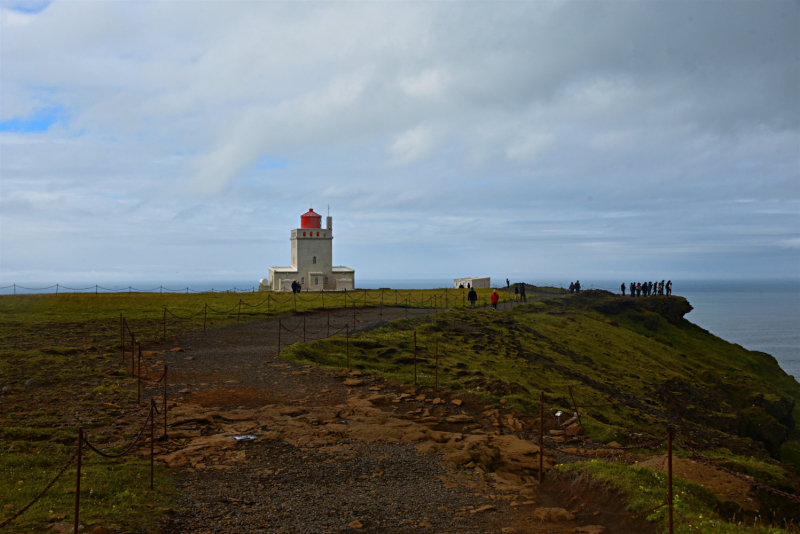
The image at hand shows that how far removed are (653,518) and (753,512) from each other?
2.16 metres

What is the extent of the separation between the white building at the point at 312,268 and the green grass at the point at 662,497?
4589 centimetres

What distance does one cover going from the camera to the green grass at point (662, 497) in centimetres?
679

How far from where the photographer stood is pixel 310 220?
56.1 meters

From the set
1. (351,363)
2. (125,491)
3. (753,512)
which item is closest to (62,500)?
(125,491)

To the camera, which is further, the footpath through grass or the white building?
the white building

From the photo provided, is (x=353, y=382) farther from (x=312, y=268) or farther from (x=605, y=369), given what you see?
(x=312, y=268)

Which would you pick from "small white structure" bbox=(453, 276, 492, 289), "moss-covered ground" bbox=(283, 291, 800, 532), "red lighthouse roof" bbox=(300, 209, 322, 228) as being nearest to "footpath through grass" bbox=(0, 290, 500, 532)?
"moss-covered ground" bbox=(283, 291, 800, 532)

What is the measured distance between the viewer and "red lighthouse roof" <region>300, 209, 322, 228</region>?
55750 mm

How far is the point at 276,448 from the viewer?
10.6 meters

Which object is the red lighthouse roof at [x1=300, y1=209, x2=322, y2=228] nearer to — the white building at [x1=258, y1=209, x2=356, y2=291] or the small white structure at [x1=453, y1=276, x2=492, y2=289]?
the white building at [x1=258, y1=209, x2=356, y2=291]

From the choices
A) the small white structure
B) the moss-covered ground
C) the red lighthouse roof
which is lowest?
the moss-covered ground

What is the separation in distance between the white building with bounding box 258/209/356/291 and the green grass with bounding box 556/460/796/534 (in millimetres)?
45890

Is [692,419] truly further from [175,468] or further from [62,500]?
[62,500]

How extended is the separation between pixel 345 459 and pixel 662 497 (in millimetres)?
5404
